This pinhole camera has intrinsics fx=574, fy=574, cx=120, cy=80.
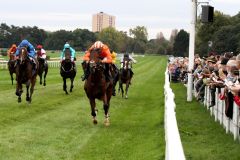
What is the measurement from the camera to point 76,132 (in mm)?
13008

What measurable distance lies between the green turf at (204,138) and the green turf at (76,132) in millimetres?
543

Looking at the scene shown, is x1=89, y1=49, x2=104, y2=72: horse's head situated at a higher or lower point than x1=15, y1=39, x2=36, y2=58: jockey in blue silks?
lower

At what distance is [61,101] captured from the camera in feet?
69.2

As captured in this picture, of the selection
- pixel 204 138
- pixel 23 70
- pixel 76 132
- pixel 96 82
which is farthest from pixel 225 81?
pixel 23 70

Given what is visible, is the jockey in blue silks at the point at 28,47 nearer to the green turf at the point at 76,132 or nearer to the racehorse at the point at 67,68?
the green turf at the point at 76,132

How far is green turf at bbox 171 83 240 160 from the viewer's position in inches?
398

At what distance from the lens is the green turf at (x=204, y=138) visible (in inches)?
398

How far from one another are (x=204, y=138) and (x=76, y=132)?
2914 millimetres

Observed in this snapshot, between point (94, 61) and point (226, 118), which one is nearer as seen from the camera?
point (226, 118)

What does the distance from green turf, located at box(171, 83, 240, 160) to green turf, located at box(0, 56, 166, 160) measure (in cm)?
54

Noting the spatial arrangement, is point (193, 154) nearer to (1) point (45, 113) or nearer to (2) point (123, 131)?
(2) point (123, 131)

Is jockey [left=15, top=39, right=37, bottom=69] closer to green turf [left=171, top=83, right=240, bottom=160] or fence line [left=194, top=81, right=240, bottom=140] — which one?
green turf [left=171, top=83, right=240, bottom=160]

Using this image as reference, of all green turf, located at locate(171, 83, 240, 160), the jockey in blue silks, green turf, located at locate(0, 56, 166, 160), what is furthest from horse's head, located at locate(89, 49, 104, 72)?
the jockey in blue silks

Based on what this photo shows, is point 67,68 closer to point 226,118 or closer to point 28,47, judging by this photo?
point 28,47
